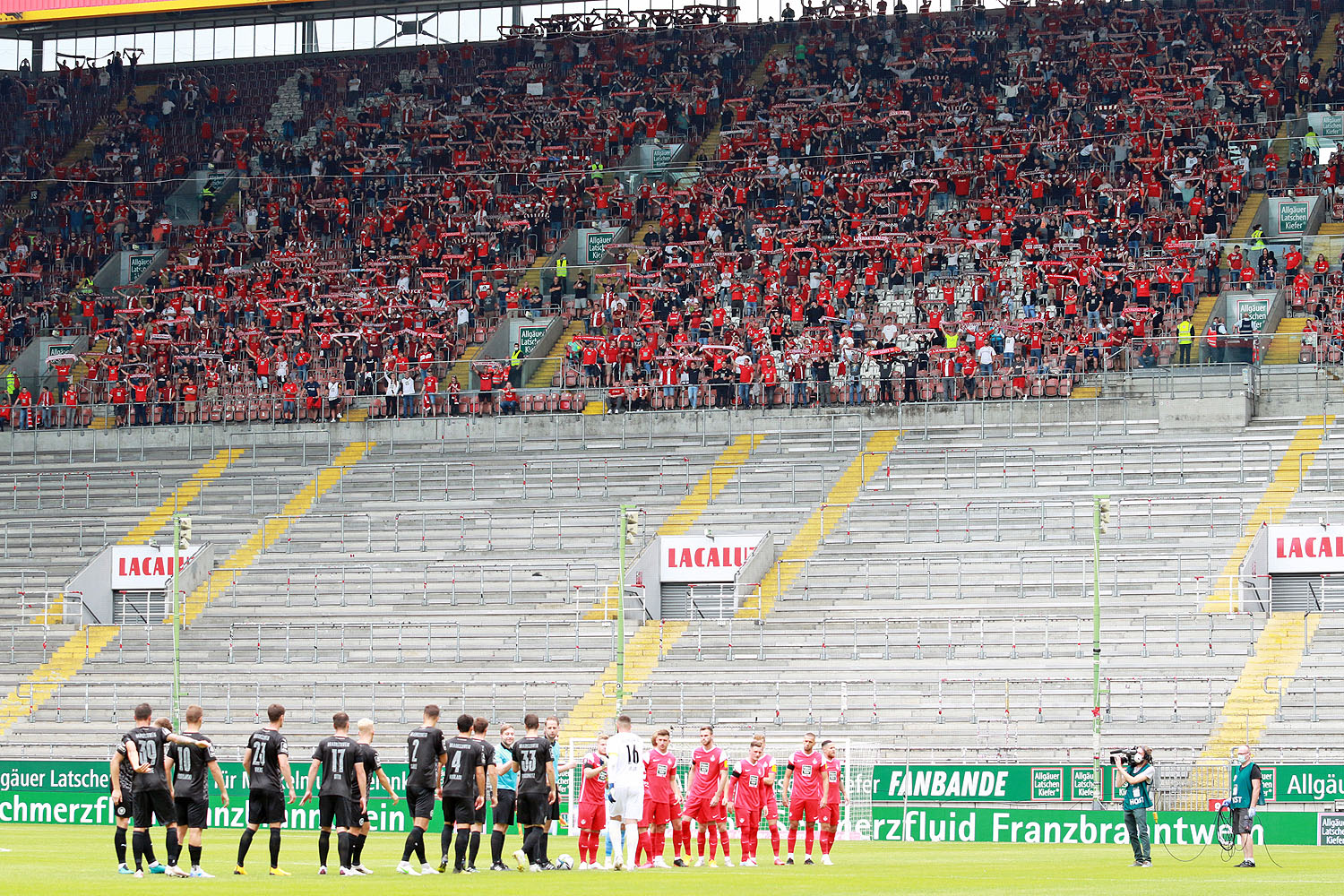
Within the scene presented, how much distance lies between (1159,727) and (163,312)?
100 ft

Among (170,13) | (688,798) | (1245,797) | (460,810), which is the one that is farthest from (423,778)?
(170,13)

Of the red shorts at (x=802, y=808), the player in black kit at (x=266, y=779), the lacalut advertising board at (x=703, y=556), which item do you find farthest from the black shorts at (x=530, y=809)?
the lacalut advertising board at (x=703, y=556)

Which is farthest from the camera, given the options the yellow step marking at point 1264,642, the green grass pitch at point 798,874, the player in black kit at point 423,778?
the yellow step marking at point 1264,642

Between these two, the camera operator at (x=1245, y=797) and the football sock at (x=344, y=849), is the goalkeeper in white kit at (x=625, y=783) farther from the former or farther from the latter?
the camera operator at (x=1245, y=797)

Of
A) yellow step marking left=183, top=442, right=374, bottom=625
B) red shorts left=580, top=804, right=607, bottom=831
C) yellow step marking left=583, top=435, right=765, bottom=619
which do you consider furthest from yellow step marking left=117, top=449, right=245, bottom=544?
red shorts left=580, top=804, right=607, bottom=831

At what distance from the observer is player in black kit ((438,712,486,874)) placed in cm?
2320

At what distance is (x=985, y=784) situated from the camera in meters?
34.0

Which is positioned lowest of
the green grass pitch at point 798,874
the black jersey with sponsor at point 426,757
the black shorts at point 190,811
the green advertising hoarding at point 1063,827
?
the green advertising hoarding at point 1063,827

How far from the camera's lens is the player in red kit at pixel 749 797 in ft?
86.9

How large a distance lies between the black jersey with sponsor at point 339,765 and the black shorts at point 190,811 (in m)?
1.21

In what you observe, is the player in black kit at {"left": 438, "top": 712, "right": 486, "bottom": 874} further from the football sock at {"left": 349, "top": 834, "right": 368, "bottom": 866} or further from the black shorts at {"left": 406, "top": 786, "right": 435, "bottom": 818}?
the football sock at {"left": 349, "top": 834, "right": 368, "bottom": 866}

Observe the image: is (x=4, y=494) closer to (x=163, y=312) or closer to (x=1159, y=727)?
(x=163, y=312)

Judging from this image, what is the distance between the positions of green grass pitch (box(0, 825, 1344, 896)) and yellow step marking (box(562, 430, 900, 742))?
29.1ft

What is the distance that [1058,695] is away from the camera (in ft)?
125
